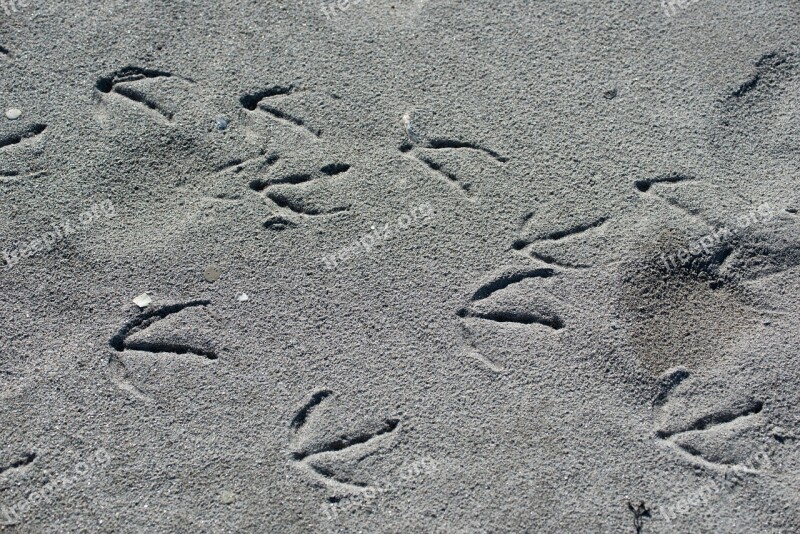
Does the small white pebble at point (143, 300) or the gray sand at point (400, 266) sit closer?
the gray sand at point (400, 266)

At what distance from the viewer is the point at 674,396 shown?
126 inches

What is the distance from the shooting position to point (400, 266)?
3.38m

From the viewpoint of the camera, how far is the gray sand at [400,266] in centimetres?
312

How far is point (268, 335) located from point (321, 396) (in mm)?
393

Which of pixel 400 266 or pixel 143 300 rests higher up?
pixel 400 266

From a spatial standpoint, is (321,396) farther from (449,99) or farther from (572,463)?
(449,99)

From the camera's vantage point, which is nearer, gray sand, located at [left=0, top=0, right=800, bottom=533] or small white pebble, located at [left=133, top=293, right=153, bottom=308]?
gray sand, located at [left=0, top=0, right=800, bottom=533]

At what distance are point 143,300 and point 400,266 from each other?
1.27 m

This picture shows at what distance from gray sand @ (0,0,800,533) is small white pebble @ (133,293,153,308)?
0.01 m

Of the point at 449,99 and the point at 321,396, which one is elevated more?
the point at 449,99

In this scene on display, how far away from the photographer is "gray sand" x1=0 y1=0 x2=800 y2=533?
3119mm

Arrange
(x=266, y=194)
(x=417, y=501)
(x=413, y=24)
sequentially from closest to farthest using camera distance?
(x=417, y=501) → (x=266, y=194) → (x=413, y=24)

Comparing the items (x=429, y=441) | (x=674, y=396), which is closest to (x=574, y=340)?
(x=674, y=396)

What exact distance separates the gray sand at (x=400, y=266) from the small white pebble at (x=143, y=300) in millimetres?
10
